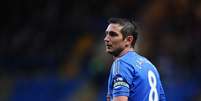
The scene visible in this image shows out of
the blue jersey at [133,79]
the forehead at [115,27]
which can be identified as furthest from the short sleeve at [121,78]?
the forehead at [115,27]

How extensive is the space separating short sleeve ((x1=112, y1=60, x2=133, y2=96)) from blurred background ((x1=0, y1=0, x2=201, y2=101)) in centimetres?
461

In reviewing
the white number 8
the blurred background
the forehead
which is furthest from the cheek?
the blurred background

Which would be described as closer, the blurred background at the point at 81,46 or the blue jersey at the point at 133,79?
the blue jersey at the point at 133,79

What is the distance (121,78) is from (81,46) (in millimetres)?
6025

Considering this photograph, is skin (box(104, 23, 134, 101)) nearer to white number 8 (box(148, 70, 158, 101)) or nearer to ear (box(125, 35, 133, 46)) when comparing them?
ear (box(125, 35, 133, 46))

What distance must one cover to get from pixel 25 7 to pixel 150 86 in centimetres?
744

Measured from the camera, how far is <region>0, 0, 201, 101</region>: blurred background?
952cm

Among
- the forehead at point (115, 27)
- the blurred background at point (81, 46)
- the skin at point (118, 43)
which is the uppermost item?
the forehead at point (115, 27)

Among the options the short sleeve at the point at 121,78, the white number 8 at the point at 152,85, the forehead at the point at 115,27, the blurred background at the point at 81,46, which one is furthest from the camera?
the blurred background at the point at 81,46

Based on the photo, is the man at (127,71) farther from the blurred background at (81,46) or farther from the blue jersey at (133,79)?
the blurred background at (81,46)

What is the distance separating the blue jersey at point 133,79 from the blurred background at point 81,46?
4.43m

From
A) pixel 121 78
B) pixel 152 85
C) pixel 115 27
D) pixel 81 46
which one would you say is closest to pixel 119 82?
pixel 121 78

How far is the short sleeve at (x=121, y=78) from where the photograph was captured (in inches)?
181

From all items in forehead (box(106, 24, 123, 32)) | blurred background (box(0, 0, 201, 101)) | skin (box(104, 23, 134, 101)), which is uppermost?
forehead (box(106, 24, 123, 32))
